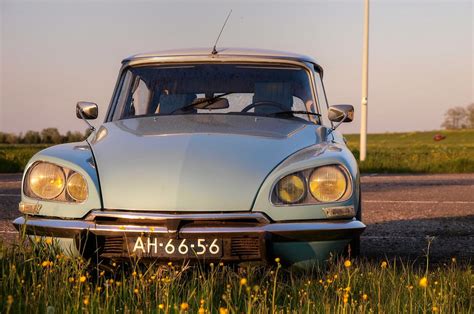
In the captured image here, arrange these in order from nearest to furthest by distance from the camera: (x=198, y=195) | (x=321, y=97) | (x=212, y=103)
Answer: (x=198, y=195)
(x=212, y=103)
(x=321, y=97)

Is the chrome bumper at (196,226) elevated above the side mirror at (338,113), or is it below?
below

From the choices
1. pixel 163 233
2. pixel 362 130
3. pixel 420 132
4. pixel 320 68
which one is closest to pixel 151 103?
pixel 320 68

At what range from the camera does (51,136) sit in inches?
1852

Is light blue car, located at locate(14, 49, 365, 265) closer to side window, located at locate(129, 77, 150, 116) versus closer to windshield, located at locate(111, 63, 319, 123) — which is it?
windshield, located at locate(111, 63, 319, 123)

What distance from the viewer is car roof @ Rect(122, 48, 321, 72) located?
6047 millimetres

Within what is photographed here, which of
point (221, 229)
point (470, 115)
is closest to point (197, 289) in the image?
point (221, 229)

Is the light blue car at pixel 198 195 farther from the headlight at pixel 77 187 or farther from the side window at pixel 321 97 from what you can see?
the side window at pixel 321 97

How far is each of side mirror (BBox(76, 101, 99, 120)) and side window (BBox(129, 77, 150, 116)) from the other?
27cm

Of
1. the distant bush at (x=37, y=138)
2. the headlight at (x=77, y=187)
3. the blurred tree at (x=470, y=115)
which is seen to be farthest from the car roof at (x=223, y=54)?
the blurred tree at (x=470, y=115)

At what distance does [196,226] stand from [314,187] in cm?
71

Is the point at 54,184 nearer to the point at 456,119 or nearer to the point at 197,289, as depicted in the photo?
the point at 197,289

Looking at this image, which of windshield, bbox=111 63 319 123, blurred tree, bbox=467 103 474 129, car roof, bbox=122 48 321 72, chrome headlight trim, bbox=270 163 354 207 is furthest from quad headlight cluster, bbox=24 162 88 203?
blurred tree, bbox=467 103 474 129

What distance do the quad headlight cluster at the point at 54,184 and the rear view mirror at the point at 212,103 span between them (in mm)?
1346

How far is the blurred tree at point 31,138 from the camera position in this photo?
47906 millimetres
